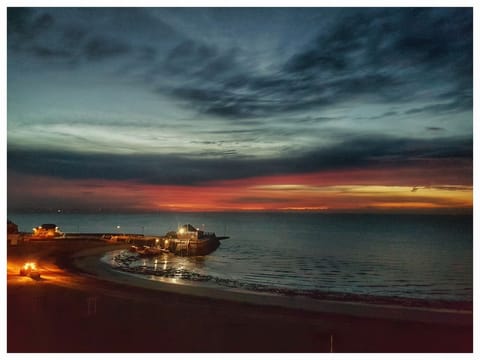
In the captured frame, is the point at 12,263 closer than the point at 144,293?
No

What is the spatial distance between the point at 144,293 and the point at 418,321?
9059 millimetres

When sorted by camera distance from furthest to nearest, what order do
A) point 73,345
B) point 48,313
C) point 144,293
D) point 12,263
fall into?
point 12,263 < point 144,293 < point 48,313 < point 73,345

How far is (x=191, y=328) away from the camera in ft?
32.4

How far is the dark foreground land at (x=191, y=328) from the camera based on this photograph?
8.73 m

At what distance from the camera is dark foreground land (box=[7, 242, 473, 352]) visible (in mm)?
8734

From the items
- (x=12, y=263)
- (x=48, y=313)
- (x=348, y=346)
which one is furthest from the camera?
(x=12, y=263)
